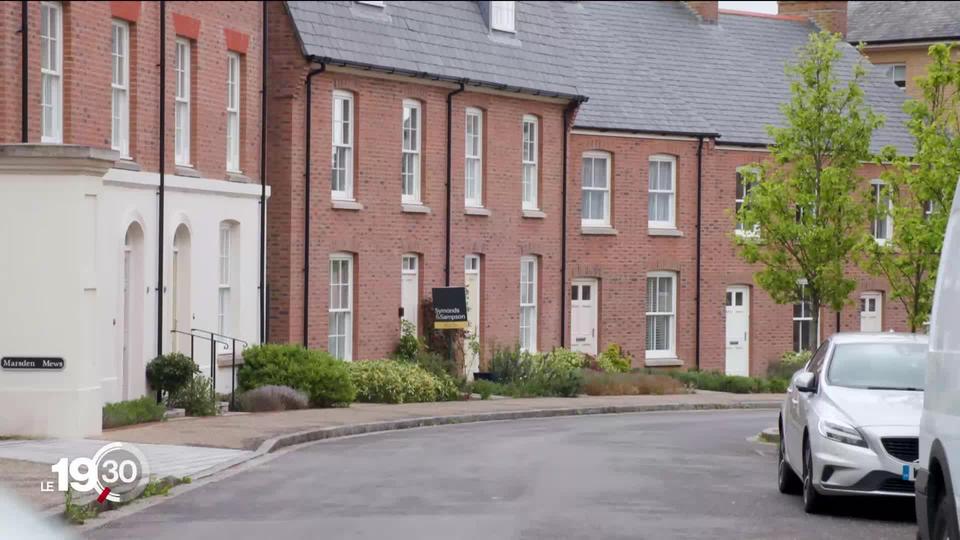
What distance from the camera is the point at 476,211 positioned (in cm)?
3703

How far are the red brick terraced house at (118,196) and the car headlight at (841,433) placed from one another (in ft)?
31.1

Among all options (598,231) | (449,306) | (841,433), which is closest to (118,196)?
(449,306)

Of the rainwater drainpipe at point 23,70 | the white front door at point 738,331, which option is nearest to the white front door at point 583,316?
the white front door at point 738,331

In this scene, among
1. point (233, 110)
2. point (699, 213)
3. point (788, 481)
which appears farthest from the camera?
point (699, 213)

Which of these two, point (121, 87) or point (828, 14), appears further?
point (828, 14)

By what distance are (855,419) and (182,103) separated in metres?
15.5

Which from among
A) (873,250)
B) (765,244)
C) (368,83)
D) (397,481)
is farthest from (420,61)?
(397,481)

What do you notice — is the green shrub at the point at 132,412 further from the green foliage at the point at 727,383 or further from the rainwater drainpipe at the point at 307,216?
the green foliage at the point at 727,383

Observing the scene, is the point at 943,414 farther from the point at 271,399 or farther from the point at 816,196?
the point at 271,399

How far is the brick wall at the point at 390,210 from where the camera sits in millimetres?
32000

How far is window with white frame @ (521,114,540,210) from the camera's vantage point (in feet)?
128

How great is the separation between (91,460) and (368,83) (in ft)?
57.5

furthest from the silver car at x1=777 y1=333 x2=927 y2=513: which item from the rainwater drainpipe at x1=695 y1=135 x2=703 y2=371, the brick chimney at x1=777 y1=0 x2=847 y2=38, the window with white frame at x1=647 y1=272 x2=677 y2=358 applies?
the brick chimney at x1=777 y1=0 x2=847 y2=38

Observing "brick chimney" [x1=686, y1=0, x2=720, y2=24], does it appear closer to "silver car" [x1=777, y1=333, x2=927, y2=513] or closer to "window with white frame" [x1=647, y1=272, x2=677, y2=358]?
"window with white frame" [x1=647, y1=272, x2=677, y2=358]
